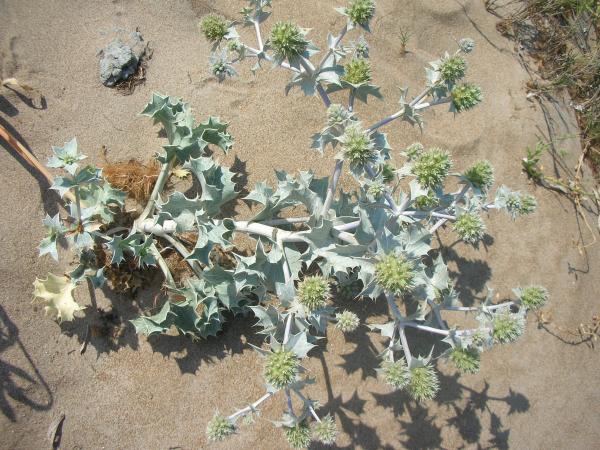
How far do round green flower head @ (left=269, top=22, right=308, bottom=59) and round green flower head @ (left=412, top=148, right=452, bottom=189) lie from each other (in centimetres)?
87

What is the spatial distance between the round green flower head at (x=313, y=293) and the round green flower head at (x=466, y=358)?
89 centimetres

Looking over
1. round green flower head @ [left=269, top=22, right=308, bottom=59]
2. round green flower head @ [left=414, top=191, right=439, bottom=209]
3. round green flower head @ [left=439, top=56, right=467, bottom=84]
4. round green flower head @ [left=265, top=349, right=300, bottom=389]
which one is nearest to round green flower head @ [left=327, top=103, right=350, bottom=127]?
round green flower head @ [left=269, top=22, right=308, bottom=59]

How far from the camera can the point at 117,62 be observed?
3117 millimetres

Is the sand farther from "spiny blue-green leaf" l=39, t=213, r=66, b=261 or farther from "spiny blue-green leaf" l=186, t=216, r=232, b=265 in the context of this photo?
"spiny blue-green leaf" l=186, t=216, r=232, b=265

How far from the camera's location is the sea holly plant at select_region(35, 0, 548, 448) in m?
2.26

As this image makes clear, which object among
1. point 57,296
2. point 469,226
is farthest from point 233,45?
point 57,296

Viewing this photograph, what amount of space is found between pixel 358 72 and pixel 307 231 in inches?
36.6

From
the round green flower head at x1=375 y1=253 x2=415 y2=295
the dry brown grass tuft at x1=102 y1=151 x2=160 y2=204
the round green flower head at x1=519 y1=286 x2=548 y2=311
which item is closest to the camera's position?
the round green flower head at x1=375 y1=253 x2=415 y2=295

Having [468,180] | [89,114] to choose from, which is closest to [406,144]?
[468,180]

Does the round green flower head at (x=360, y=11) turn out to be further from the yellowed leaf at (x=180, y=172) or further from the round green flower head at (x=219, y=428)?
the round green flower head at (x=219, y=428)

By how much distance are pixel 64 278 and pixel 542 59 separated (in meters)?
4.31

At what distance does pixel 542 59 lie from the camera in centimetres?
388

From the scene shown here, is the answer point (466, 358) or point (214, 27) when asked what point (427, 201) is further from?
point (214, 27)

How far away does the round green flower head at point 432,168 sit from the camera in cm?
223
